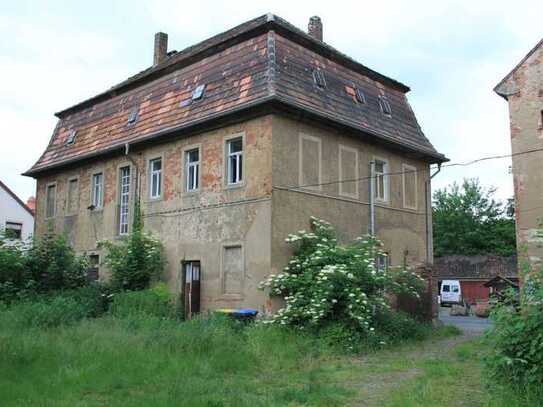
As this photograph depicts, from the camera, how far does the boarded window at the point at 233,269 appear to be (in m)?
16.9

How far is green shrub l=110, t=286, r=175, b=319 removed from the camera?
16.8m

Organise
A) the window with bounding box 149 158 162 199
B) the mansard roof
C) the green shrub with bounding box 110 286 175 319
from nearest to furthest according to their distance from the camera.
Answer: the green shrub with bounding box 110 286 175 319
the mansard roof
the window with bounding box 149 158 162 199

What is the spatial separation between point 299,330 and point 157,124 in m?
8.91

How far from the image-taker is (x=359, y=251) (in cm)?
1603

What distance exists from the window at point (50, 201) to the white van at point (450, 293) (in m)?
28.3

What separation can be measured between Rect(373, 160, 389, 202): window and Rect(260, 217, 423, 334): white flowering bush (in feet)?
11.7

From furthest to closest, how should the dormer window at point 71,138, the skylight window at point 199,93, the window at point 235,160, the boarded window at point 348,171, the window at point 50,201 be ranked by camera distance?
the window at point 50,201
the dormer window at point 71,138
the skylight window at point 199,93
the boarded window at point 348,171
the window at point 235,160

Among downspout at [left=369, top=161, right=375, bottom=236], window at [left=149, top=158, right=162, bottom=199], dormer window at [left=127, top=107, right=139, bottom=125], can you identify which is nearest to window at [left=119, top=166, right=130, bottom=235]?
window at [left=149, top=158, right=162, bottom=199]

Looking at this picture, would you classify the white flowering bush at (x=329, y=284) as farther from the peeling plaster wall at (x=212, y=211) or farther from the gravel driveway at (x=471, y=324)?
the gravel driveway at (x=471, y=324)

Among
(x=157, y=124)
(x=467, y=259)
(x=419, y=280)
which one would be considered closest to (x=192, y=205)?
(x=157, y=124)

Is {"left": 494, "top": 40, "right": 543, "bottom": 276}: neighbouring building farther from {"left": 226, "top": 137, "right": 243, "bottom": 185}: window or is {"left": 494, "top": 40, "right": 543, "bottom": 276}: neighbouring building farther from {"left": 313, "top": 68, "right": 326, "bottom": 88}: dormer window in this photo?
{"left": 226, "top": 137, "right": 243, "bottom": 185}: window

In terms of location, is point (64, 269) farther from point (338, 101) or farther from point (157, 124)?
point (338, 101)

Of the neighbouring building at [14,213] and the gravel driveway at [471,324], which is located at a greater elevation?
the neighbouring building at [14,213]

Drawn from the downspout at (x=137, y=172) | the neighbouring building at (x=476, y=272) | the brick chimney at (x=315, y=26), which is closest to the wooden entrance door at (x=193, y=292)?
the downspout at (x=137, y=172)
